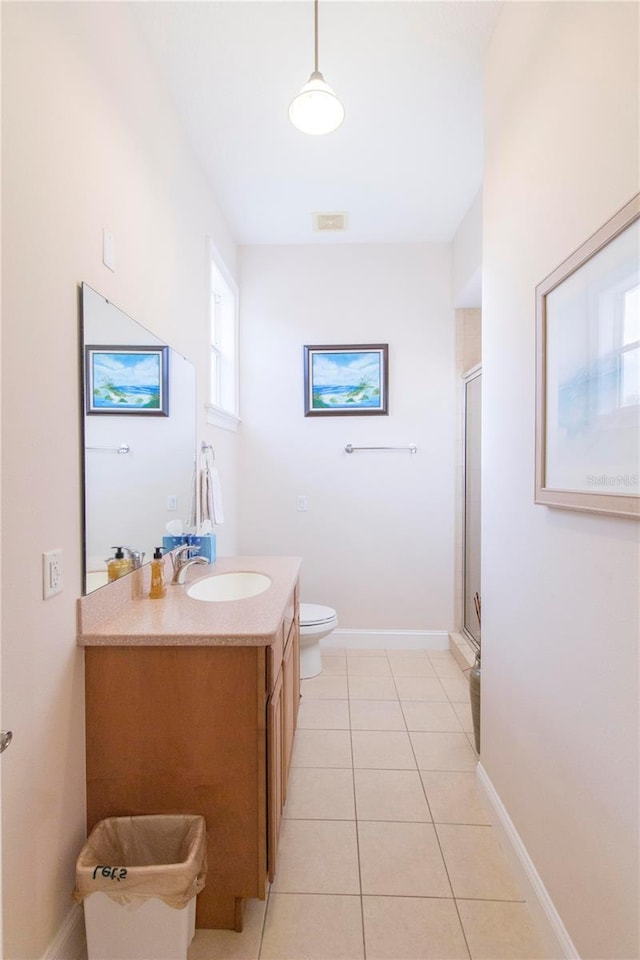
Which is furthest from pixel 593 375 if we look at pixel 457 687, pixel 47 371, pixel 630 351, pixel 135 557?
pixel 457 687

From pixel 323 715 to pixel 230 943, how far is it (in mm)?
1195

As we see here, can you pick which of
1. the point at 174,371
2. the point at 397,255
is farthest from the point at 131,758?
the point at 397,255

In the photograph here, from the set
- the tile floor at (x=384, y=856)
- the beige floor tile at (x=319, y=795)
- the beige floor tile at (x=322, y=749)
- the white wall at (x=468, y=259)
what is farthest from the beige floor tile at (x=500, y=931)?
the white wall at (x=468, y=259)

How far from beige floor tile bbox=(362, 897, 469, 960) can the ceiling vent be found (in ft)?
11.2

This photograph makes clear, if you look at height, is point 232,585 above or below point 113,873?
above

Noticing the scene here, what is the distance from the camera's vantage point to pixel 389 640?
3.32 m

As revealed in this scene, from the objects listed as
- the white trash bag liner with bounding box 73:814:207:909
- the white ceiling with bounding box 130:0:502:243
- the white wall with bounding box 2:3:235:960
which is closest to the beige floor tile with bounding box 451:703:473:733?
the white trash bag liner with bounding box 73:814:207:909

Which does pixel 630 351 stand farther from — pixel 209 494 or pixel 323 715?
pixel 323 715

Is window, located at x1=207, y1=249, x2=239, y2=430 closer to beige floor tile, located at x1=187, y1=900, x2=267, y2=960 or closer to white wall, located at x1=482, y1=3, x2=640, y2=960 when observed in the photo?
white wall, located at x1=482, y1=3, x2=640, y2=960

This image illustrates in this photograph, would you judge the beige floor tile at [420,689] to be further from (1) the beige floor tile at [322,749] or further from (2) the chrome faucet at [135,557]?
(2) the chrome faucet at [135,557]

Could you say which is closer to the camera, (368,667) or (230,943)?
(230,943)

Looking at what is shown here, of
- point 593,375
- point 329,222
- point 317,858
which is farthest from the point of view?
point 329,222

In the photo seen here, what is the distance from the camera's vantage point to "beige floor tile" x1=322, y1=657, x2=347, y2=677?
292cm

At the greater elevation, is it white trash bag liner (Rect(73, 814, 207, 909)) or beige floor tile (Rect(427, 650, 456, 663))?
white trash bag liner (Rect(73, 814, 207, 909))
